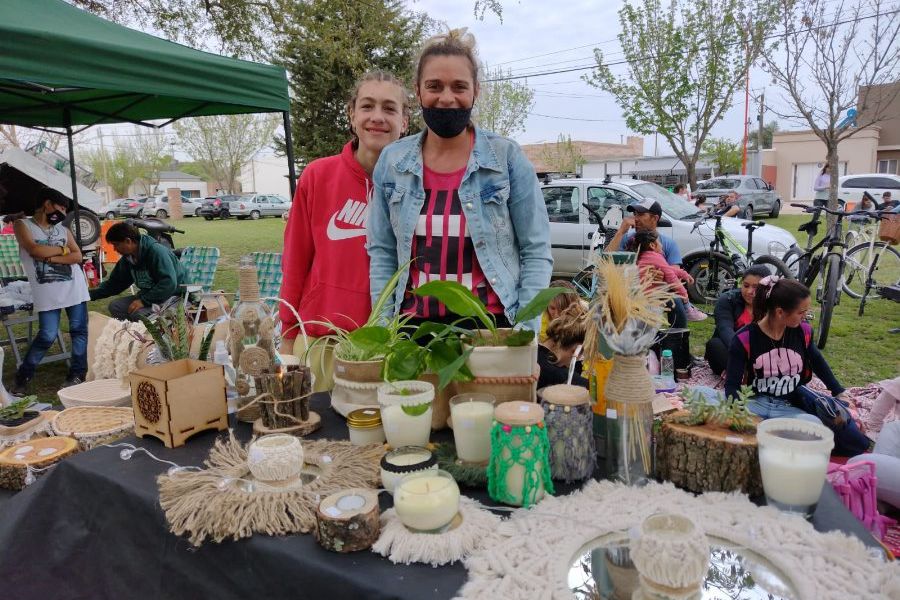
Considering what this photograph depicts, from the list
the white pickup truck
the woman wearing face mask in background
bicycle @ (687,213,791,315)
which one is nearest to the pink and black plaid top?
the woman wearing face mask in background

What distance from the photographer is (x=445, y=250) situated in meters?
1.80

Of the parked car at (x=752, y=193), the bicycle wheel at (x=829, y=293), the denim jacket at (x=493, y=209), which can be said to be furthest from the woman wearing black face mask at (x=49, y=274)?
the parked car at (x=752, y=193)

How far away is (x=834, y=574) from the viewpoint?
3.09ft

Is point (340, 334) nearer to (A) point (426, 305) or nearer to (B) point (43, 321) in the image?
(A) point (426, 305)

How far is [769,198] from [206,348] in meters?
21.8

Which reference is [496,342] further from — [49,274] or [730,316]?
[49,274]

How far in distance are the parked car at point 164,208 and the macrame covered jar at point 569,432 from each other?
105 feet

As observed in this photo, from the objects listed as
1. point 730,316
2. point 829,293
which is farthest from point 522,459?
point 829,293

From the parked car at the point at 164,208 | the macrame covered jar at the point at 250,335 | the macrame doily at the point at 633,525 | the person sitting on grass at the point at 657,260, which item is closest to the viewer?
the macrame doily at the point at 633,525

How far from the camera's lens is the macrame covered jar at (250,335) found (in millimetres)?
1708

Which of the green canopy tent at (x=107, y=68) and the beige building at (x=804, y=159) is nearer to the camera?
the green canopy tent at (x=107, y=68)

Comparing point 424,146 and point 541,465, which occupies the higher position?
point 424,146

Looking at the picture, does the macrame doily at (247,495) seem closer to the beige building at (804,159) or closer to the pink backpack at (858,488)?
the pink backpack at (858,488)

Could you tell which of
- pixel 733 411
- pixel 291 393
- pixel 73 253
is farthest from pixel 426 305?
pixel 73 253
